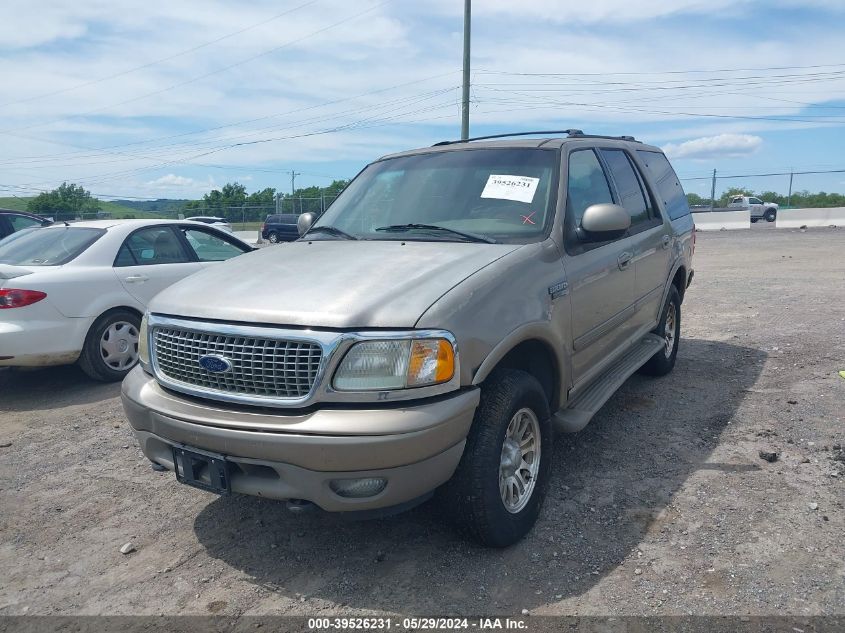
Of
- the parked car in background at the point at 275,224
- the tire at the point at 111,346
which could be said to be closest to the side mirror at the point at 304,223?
the tire at the point at 111,346

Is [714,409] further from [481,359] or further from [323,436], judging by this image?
[323,436]

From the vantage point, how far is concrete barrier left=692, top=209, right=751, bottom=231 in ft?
102

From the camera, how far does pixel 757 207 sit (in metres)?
38.8

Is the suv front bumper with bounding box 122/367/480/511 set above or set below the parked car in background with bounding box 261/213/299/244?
above

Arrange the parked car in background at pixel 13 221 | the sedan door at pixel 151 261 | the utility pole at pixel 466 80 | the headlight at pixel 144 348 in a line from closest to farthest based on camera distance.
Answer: the headlight at pixel 144 348 → the sedan door at pixel 151 261 → the parked car in background at pixel 13 221 → the utility pole at pixel 466 80

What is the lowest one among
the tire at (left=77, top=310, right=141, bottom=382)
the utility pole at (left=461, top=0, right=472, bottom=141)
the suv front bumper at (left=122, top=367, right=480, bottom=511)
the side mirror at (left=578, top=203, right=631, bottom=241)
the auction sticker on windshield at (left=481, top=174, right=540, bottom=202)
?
the tire at (left=77, top=310, right=141, bottom=382)

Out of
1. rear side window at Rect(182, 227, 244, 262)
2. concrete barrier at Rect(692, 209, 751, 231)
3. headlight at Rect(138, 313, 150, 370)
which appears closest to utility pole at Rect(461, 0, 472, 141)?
concrete barrier at Rect(692, 209, 751, 231)

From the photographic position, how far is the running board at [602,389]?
3666 mm

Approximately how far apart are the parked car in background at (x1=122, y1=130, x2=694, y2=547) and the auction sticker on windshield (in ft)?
0.03

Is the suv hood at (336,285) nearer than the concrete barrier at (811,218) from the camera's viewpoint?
Yes

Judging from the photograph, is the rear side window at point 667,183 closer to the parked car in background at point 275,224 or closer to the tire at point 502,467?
the tire at point 502,467

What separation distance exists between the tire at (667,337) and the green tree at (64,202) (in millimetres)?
39775

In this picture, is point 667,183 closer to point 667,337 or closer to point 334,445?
point 667,337

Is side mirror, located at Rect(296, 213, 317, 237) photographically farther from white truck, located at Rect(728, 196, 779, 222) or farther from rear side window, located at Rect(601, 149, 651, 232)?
white truck, located at Rect(728, 196, 779, 222)
